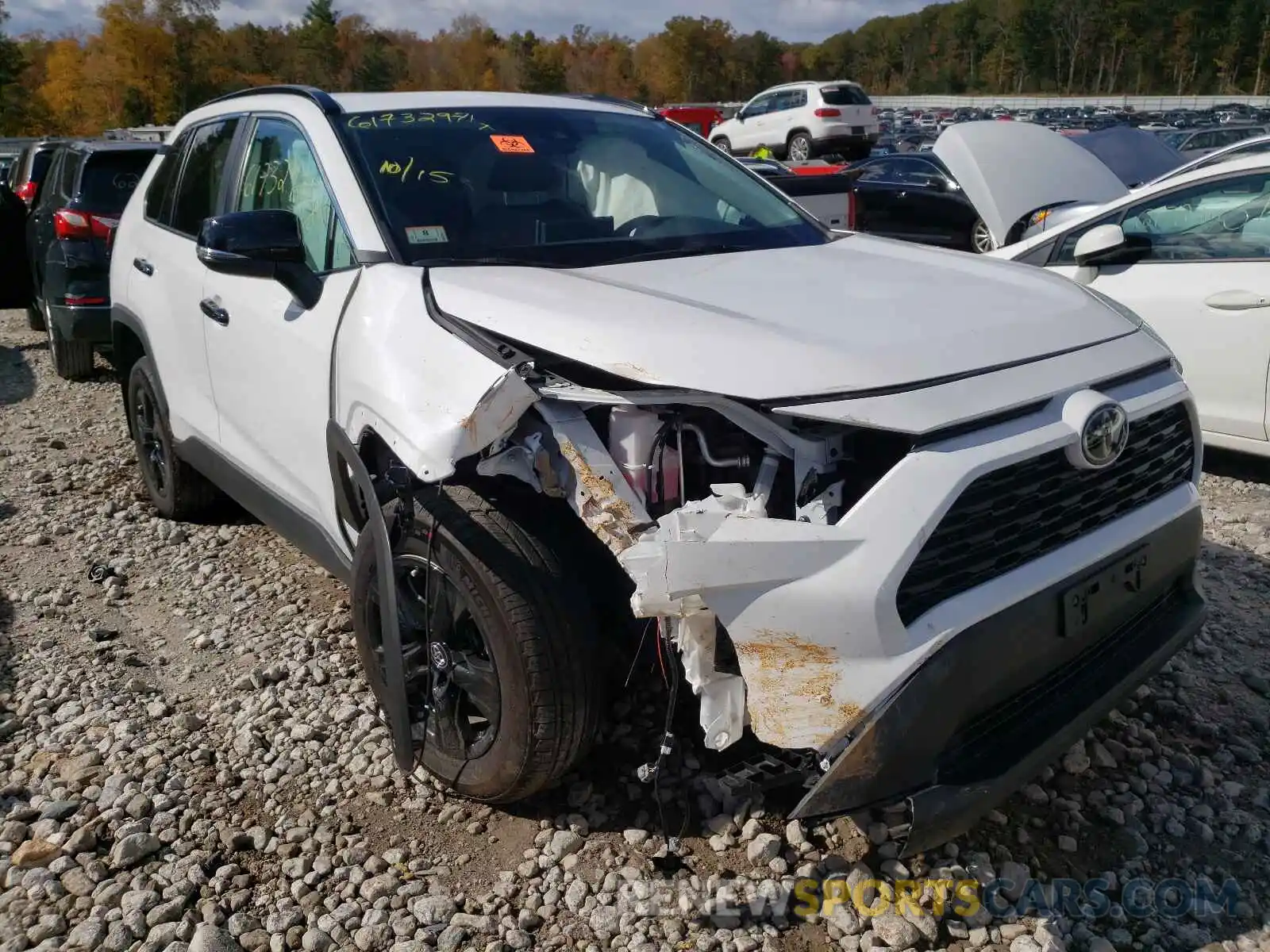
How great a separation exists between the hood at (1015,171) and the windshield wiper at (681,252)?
352 centimetres

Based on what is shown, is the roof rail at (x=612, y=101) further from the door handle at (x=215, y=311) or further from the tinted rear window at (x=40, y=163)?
the tinted rear window at (x=40, y=163)

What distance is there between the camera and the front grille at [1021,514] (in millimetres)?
2203

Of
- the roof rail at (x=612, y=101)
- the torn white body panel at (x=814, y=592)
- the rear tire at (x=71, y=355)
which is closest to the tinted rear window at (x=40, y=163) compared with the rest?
the rear tire at (x=71, y=355)

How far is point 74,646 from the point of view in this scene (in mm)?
3887

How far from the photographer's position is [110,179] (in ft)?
25.7

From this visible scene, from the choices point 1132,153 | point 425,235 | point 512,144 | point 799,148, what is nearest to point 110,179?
point 512,144

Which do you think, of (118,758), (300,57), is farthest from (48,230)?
(300,57)

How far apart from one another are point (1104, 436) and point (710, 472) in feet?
2.91

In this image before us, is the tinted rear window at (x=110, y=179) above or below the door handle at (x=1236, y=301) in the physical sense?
above

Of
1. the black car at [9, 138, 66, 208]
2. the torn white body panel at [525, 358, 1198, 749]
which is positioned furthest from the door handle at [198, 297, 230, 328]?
the black car at [9, 138, 66, 208]

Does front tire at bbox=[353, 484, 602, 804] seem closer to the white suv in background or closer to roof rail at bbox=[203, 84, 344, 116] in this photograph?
roof rail at bbox=[203, 84, 344, 116]

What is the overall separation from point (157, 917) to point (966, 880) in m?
1.92

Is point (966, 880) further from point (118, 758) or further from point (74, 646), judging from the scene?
point (74, 646)

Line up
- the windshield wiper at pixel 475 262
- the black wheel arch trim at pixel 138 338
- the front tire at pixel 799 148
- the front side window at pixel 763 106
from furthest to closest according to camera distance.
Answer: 1. the front side window at pixel 763 106
2. the front tire at pixel 799 148
3. the black wheel arch trim at pixel 138 338
4. the windshield wiper at pixel 475 262
